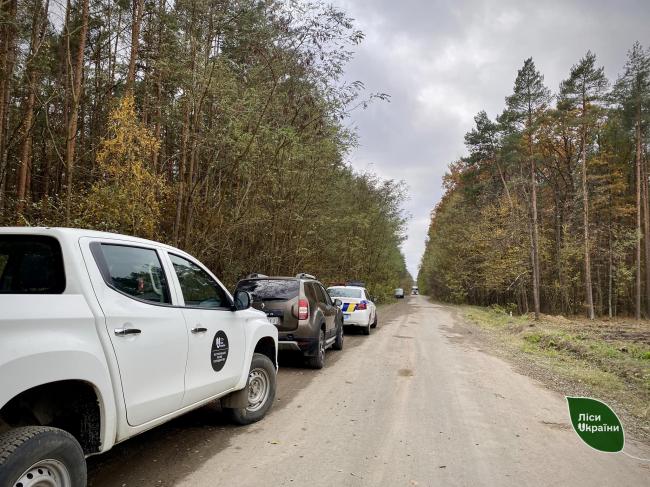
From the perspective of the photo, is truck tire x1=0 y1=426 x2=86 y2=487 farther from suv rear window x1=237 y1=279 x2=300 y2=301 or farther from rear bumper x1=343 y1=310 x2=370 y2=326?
rear bumper x1=343 y1=310 x2=370 y2=326

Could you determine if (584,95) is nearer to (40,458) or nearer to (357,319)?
(357,319)

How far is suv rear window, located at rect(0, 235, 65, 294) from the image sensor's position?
2.76m

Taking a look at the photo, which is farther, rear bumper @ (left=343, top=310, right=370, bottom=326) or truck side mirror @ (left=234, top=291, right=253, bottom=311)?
rear bumper @ (left=343, top=310, right=370, bottom=326)

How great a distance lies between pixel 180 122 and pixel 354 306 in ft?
23.8

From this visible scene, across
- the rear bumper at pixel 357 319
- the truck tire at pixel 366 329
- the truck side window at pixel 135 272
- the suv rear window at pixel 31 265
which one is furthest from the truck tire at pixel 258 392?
the truck tire at pixel 366 329

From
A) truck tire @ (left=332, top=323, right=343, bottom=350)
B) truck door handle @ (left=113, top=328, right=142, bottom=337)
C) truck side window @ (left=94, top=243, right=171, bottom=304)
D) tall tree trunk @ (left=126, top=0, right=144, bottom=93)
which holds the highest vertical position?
tall tree trunk @ (left=126, top=0, right=144, bottom=93)

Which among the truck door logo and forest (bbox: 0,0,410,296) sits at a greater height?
forest (bbox: 0,0,410,296)

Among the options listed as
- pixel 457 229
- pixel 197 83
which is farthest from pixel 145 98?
pixel 457 229

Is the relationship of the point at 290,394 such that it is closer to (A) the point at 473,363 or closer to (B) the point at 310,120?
(A) the point at 473,363

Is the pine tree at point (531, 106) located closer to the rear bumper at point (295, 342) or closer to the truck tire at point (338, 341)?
the truck tire at point (338, 341)

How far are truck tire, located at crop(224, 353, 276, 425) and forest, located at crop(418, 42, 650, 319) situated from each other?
19.9m

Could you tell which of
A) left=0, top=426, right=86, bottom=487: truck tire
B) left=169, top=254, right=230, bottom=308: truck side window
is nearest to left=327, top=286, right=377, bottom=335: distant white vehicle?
left=169, top=254, right=230, bottom=308: truck side window

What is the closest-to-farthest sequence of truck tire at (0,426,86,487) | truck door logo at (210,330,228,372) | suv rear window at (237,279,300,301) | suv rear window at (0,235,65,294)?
1. truck tire at (0,426,86,487)
2. suv rear window at (0,235,65,294)
3. truck door logo at (210,330,228,372)
4. suv rear window at (237,279,300,301)

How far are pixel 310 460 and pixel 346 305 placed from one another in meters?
9.66
